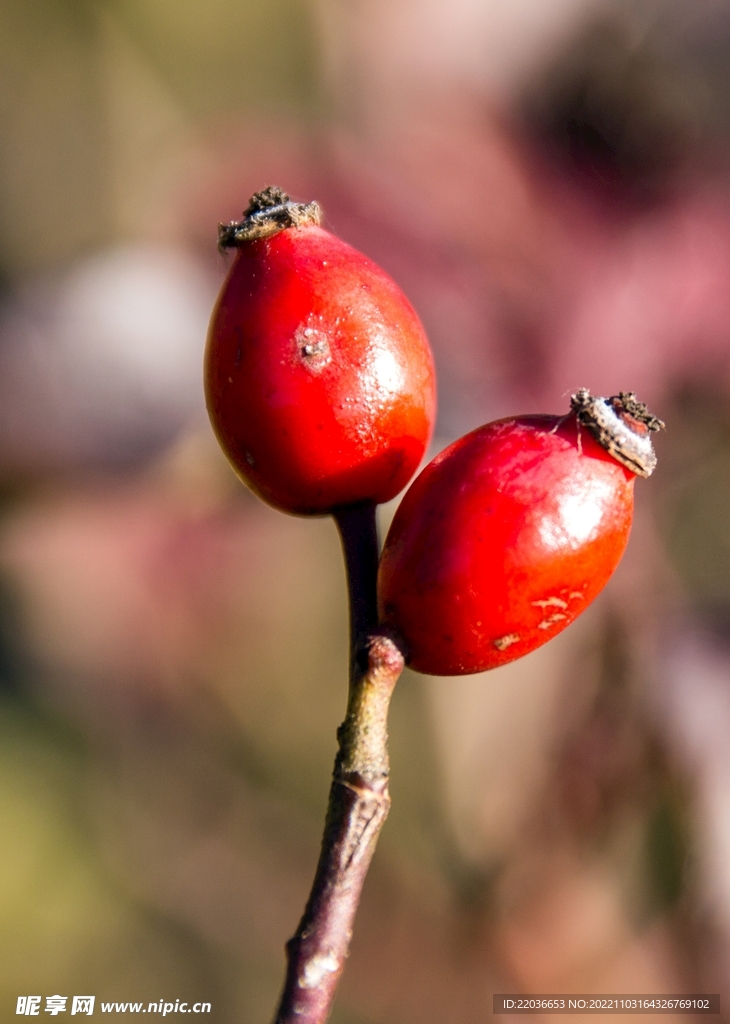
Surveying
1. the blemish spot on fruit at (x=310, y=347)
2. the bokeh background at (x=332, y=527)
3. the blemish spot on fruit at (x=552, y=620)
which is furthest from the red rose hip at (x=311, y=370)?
the bokeh background at (x=332, y=527)

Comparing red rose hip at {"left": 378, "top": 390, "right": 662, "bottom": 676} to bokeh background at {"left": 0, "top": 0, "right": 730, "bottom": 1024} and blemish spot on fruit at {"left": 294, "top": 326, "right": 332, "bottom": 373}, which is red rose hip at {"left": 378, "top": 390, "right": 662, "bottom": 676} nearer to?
blemish spot on fruit at {"left": 294, "top": 326, "right": 332, "bottom": 373}

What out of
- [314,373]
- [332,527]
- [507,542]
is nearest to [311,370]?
[314,373]

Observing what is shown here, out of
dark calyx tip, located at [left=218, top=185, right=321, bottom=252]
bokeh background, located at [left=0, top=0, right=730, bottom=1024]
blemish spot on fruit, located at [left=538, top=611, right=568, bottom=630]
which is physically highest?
dark calyx tip, located at [left=218, top=185, right=321, bottom=252]

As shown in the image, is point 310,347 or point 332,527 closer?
point 310,347

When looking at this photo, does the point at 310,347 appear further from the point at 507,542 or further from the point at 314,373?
the point at 507,542

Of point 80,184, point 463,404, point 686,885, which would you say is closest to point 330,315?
point 463,404

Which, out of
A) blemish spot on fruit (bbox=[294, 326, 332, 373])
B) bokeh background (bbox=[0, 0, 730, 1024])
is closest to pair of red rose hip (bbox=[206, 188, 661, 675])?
blemish spot on fruit (bbox=[294, 326, 332, 373])

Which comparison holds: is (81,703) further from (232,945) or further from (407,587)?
(407,587)
